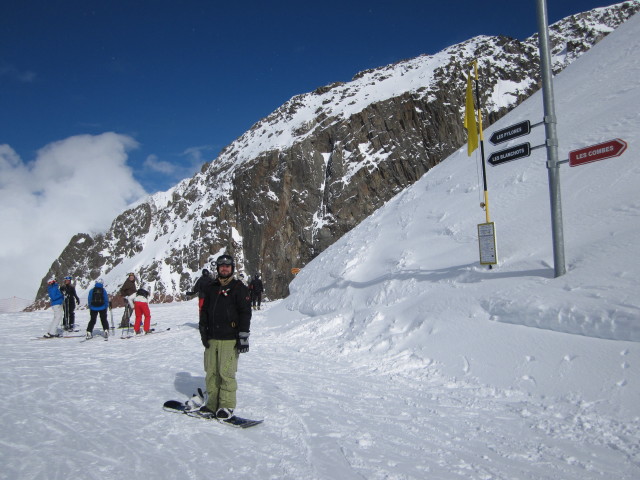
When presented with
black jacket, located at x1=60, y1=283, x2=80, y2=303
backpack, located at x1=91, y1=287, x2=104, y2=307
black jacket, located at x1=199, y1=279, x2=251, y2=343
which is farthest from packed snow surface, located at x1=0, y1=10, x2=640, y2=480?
black jacket, located at x1=60, y1=283, x2=80, y2=303

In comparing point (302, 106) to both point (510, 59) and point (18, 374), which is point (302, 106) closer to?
point (510, 59)

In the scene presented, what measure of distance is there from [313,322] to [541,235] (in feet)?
19.0

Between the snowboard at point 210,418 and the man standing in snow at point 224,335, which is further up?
the man standing in snow at point 224,335

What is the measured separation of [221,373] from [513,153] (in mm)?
6120

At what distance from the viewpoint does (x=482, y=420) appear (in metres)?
4.55

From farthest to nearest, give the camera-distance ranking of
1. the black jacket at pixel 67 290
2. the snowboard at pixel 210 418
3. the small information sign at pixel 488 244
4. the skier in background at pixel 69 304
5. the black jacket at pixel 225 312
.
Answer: the skier in background at pixel 69 304
the black jacket at pixel 67 290
the small information sign at pixel 488 244
the black jacket at pixel 225 312
the snowboard at pixel 210 418

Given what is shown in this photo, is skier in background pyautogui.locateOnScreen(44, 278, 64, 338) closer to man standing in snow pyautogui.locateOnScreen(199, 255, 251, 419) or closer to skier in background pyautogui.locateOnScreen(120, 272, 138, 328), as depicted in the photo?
skier in background pyautogui.locateOnScreen(120, 272, 138, 328)

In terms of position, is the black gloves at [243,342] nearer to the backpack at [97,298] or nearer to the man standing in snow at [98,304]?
the man standing in snow at [98,304]

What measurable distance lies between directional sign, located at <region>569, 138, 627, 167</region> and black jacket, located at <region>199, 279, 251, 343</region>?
5201mm

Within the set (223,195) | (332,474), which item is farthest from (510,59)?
(332,474)

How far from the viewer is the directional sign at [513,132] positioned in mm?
7074

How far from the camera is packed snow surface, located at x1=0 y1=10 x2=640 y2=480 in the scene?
368cm

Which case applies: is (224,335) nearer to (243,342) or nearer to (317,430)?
(243,342)

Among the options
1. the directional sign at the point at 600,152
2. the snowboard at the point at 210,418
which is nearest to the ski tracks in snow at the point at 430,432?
the snowboard at the point at 210,418
